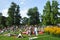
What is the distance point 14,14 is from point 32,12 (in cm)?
1967

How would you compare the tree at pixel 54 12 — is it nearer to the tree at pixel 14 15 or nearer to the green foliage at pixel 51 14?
the green foliage at pixel 51 14

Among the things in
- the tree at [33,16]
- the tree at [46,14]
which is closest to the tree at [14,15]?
the tree at [33,16]

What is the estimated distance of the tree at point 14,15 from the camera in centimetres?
7219

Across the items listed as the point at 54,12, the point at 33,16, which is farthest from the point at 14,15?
the point at 54,12

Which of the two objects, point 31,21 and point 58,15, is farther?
point 31,21

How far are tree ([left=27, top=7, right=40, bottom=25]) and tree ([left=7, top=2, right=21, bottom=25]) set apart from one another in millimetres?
13080

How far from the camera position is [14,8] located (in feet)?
239

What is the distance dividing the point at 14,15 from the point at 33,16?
18.9 m

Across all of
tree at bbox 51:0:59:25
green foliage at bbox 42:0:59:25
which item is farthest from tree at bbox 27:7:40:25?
tree at bbox 51:0:59:25

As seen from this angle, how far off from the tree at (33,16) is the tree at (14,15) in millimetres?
13080

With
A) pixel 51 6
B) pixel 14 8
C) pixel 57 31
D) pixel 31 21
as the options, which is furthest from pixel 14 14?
pixel 57 31

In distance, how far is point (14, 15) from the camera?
75.0 metres

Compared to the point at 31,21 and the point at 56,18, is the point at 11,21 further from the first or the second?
the point at 56,18

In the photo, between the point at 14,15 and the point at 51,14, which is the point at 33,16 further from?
the point at 51,14
